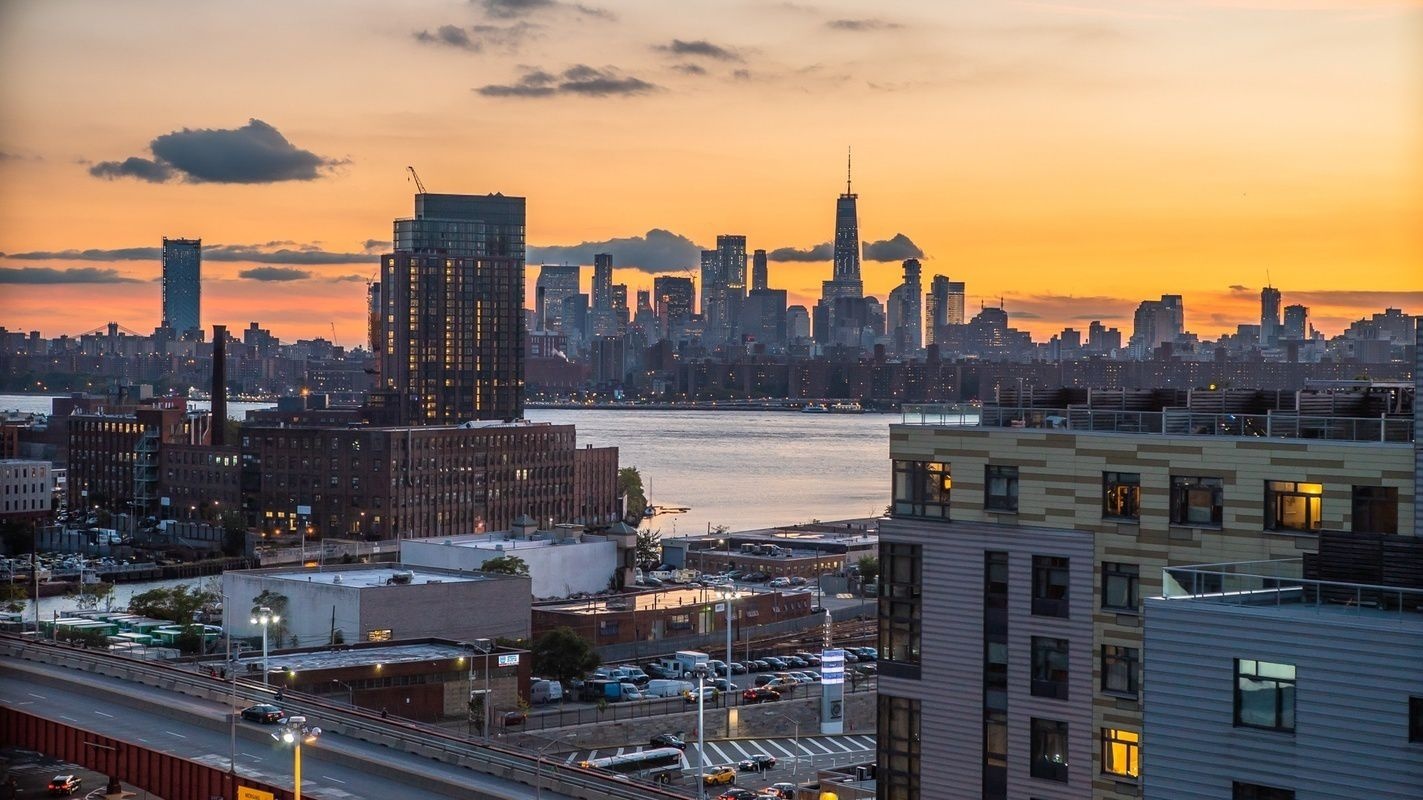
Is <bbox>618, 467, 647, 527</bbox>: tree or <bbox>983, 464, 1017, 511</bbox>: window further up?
<bbox>983, 464, 1017, 511</bbox>: window

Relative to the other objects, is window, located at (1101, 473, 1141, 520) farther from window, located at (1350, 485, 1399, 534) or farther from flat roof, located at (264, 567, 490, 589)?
flat roof, located at (264, 567, 490, 589)

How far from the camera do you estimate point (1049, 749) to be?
49.4ft

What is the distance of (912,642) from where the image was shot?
1590 centimetres

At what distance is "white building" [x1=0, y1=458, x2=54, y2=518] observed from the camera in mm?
79375

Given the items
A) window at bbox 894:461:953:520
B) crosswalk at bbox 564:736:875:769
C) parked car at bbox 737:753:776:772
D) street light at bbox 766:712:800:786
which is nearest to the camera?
window at bbox 894:461:953:520

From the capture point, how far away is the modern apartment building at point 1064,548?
1426cm

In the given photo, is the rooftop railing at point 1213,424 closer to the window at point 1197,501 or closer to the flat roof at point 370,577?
the window at point 1197,501

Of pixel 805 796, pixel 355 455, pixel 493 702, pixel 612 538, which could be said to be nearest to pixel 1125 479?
pixel 805 796

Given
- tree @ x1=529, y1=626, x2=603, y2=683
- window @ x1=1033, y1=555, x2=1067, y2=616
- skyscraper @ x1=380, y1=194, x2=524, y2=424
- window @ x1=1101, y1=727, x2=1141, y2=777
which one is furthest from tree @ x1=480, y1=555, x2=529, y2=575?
skyscraper @ x1=380, y1=194, x2=524, y2=424

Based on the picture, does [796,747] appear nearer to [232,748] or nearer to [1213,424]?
Result: [232,748]

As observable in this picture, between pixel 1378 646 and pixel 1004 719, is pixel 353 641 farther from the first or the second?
pixel 1378 646

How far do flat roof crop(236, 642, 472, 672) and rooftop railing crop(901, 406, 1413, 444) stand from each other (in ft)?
57.0

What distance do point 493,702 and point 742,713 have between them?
5106 mm

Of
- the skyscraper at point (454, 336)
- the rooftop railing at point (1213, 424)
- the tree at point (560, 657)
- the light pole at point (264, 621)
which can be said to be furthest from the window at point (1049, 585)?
the skyscraper at point (454, 336)
